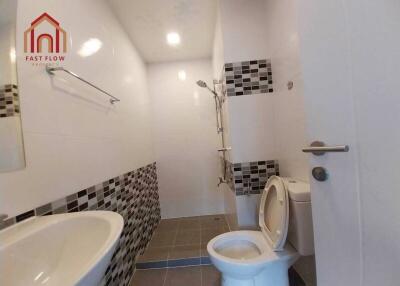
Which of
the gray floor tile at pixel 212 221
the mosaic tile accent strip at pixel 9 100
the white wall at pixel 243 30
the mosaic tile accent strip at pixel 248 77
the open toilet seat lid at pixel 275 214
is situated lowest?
the gray floor tile at pixel 212 221

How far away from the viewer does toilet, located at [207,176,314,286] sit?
110 cm

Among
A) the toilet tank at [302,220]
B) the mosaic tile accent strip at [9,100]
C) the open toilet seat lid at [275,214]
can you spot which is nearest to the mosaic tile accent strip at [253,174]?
the open toilet seat lid at [275,214]

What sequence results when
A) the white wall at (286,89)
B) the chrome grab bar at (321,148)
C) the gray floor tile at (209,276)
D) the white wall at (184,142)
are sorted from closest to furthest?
1. the chrome grab bar at (321,148)
2. the white wall at (286,89)
3. the gray floor tile at (209,276)
4. the white wall at (184,142)

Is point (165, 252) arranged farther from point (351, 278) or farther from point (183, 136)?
point (351, 278)

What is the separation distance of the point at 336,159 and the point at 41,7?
142cm

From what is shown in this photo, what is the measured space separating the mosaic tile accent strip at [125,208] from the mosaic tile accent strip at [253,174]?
0.95 meters

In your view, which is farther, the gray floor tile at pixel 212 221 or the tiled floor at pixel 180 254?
the gray floor tile at pixel 212 221

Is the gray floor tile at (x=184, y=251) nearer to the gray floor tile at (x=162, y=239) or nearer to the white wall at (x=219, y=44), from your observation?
the gray floor tile at (x=162, y=239)


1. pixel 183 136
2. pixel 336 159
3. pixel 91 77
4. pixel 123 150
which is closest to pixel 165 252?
pixel 123 150

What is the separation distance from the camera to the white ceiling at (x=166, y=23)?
5.85 ft

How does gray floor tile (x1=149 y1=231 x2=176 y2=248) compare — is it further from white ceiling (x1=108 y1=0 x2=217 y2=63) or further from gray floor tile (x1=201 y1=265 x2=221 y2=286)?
white ceiling (x1=108 y1=0 x2=217 y2=63)

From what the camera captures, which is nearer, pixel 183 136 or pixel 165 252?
pixel 165 252

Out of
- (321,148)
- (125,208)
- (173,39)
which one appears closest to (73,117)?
(125,208)

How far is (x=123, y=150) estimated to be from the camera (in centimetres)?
177
